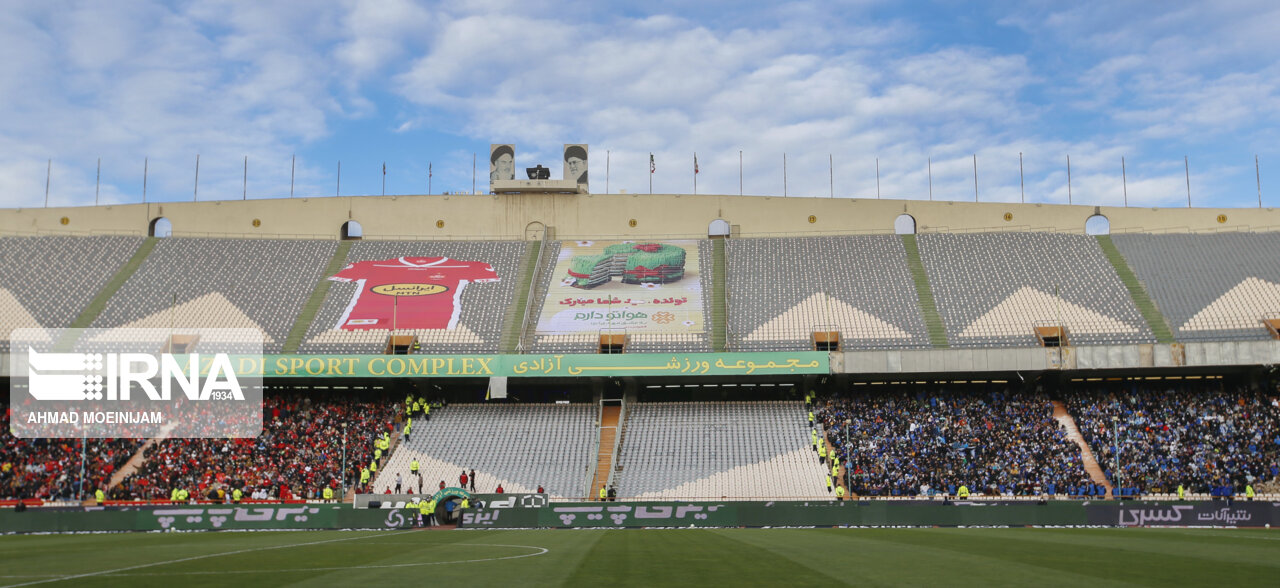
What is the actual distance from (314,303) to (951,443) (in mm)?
34777

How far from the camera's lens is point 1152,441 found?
44250mm

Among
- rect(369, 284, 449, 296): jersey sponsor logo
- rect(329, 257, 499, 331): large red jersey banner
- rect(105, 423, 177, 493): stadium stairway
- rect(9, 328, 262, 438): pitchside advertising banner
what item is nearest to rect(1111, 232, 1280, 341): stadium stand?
rect(329, 257, 499, 331): large red jersey banner

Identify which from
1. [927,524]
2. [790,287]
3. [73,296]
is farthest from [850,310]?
[73,296]

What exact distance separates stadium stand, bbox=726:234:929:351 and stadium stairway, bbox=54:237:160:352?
3354 cm

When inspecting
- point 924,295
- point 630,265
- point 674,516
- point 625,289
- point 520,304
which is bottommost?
point 674,516

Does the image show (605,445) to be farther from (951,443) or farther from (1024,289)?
(1024,289)

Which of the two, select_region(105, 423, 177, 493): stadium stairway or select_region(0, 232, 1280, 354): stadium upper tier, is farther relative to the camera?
select_region(0, 232, 1280, 354): stadium upper tier

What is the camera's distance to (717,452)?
155 ft

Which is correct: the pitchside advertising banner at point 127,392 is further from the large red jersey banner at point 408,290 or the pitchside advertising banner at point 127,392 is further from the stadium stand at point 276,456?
the large red jersey banner at point 408,290

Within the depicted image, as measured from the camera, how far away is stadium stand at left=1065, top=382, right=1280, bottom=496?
41.8 m

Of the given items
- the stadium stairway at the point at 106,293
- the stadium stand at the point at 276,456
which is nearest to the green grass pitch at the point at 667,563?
the stadium stand at the point at 276,456

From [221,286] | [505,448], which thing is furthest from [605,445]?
[221,286]

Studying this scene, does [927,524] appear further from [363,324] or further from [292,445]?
[363,324]

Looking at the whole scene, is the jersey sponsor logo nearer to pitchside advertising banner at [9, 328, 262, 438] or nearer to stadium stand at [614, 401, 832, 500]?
pitchside advertising banner at [9, 328, 262, 438]
